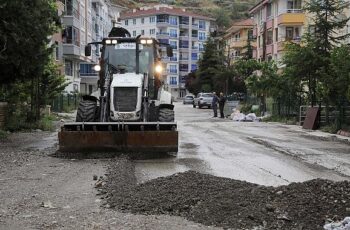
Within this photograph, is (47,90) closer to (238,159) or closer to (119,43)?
(119,43)

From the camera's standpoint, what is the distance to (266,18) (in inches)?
2768

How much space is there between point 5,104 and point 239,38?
76087 mm

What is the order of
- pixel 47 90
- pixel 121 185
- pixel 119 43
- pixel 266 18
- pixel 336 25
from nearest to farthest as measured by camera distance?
pixel 121 185 < pixel 119 43 < pixel 336 25 < pixel 47 90 < pixel 266 18

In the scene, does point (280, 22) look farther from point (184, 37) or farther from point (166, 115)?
point (184, 37)

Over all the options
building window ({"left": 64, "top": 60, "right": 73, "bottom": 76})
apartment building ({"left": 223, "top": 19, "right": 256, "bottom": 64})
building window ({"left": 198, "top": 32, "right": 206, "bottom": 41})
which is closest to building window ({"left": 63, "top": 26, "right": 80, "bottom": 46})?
building window ({"left": 64, "top": 60, "right": 73, "bottom": 76})

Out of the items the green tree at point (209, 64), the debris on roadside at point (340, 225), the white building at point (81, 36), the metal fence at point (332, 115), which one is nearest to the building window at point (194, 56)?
the white building at point (81, 36)

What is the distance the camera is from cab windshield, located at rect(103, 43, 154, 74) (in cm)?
1727

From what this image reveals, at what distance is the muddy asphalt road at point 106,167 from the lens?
309 inches

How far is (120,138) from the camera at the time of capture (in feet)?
49.4

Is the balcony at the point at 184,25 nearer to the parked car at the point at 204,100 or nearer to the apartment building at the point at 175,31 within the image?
the apartment building at the point at 175,31

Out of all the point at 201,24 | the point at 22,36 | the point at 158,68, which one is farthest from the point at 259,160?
the point at 201,24

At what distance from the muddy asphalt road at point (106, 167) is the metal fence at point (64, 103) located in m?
22.3

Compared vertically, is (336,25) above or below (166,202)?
above

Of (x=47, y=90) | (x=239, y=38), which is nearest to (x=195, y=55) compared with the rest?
(x=239, y=38)
